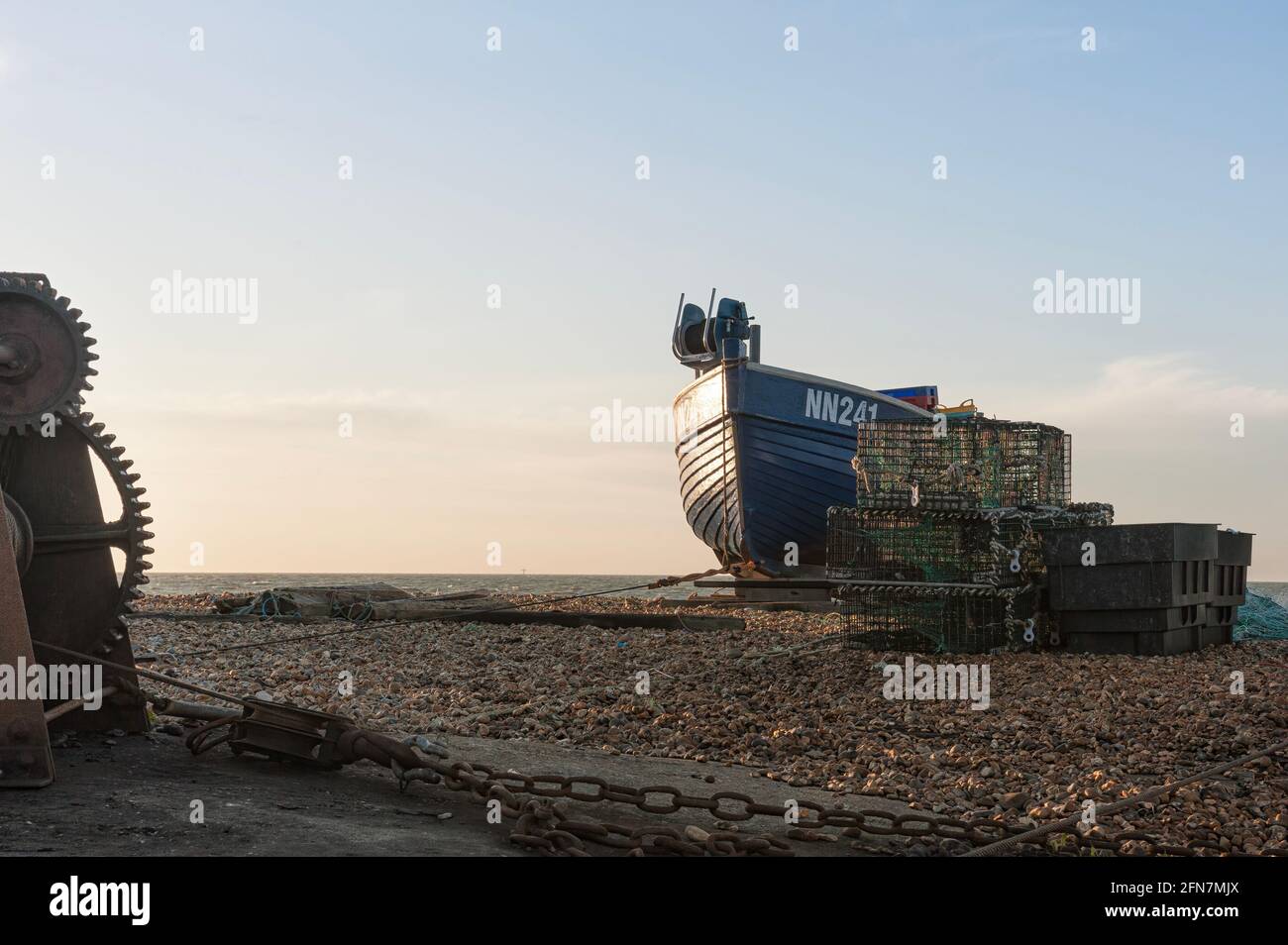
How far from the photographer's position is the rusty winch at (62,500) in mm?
6457

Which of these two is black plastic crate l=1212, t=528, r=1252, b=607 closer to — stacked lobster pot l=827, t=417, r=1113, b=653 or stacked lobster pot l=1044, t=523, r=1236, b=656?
stacked lobster pot l=1044, t=523, r=1236, b=656

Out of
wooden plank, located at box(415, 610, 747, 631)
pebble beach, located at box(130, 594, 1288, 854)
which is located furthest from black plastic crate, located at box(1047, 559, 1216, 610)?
wooden plank, located at box(415, 610, 747, 631)

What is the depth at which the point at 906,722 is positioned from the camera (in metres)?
8.56

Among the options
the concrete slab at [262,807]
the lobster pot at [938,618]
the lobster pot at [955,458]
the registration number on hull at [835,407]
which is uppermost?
the registration number on hull at [835,407]

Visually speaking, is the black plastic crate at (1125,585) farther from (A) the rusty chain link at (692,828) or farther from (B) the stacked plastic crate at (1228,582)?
(A) the rusty chain link at (692,828)

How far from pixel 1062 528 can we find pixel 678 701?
18.7ft

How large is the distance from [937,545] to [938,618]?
31.0 inches

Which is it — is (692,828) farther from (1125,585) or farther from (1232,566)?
(1232,566)

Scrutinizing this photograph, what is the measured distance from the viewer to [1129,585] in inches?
491

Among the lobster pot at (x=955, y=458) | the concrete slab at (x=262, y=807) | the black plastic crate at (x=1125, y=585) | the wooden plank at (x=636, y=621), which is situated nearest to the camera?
the concrete slab at (x=262, y=807)

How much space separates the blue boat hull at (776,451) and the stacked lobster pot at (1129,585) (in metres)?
9.50

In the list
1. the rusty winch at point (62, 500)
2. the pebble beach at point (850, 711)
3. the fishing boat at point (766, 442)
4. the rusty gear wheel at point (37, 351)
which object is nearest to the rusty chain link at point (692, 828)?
the pebble beach at point (850, 711)
